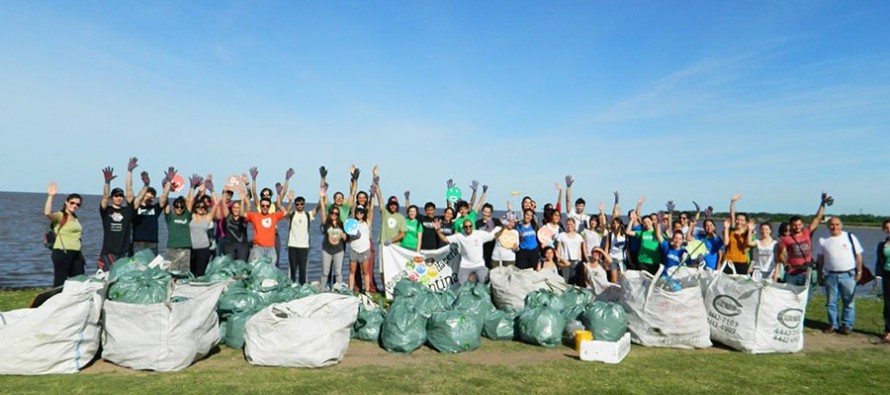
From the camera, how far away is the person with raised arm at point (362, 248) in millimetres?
9461

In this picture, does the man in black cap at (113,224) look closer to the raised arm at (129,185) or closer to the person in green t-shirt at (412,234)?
the raised arm at (129,185)

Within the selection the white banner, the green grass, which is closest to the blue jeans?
the green grass

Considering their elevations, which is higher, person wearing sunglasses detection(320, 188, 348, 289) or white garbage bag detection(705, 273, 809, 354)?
person wearing sunglasses detection(320, 188, 348, 289)

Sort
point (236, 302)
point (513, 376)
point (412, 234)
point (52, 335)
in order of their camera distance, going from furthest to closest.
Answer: point (412, 234)
point (236, 302)
point (513, 376)
point (52, 335)

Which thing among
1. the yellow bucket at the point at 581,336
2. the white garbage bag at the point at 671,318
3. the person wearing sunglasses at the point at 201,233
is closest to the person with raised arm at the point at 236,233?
the person wearing sunglasses at the point at 201,233

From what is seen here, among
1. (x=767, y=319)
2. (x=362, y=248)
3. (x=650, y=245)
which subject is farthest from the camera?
(x=362, y=248)

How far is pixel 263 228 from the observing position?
9023 millimetres

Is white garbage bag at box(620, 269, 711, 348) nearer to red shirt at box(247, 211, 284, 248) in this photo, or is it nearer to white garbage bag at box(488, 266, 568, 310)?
white garbage bag at box(488, 266, 568, 310)

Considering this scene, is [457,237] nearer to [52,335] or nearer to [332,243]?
[332,243]

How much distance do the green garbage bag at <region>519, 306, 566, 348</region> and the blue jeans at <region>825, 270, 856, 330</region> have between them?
159 inches

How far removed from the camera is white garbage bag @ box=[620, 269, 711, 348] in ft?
21.6

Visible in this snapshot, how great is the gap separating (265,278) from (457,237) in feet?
10.9

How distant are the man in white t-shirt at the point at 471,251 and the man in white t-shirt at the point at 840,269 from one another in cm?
464

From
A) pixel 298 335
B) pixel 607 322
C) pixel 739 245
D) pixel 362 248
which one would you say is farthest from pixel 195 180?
pixel 739 245
